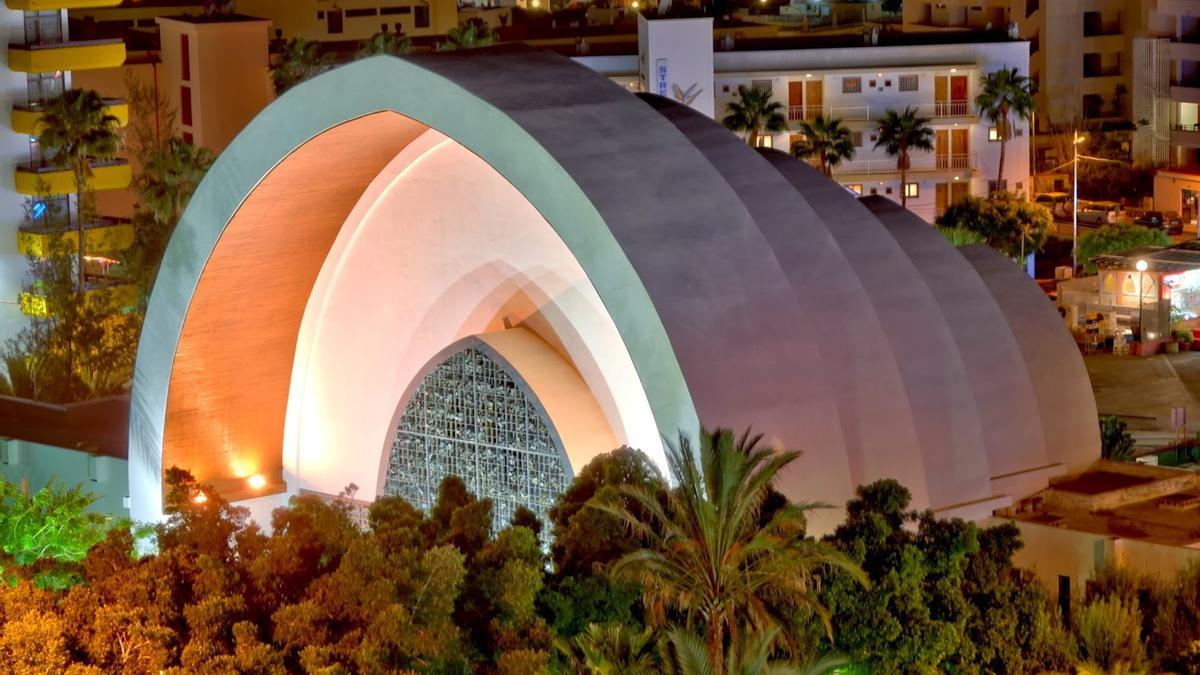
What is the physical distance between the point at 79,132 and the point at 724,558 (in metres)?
36.5

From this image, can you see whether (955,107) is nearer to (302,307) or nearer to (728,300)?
(302,307)

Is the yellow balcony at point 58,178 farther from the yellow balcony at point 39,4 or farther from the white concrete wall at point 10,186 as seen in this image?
the yellow balcony at point 39,4

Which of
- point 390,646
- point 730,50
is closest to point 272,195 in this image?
point 390,646

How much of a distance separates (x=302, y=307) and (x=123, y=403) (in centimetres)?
1056

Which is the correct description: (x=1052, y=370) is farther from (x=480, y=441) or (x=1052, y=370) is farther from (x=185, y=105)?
(x=185, y=105)

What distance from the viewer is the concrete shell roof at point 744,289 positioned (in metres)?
27.5

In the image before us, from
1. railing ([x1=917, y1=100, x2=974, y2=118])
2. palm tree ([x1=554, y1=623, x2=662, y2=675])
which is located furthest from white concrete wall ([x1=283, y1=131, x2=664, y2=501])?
railing ([x1=917, y1=100, x2=974, y2=118])

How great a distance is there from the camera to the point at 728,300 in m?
27.8

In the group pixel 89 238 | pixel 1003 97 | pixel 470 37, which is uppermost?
pixel 470 37

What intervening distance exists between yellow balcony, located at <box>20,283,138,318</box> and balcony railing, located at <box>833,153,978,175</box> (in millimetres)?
27588

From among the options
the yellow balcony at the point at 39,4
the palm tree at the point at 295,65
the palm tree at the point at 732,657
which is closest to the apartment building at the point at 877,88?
the palm tree at the point at 295,65

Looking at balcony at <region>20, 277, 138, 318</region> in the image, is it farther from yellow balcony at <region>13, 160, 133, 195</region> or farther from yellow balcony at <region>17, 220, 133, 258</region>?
yellow balcony at <region>13, 160, 133, 195</region>

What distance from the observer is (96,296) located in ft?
170

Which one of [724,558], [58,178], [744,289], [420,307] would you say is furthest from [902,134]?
[724,558]
